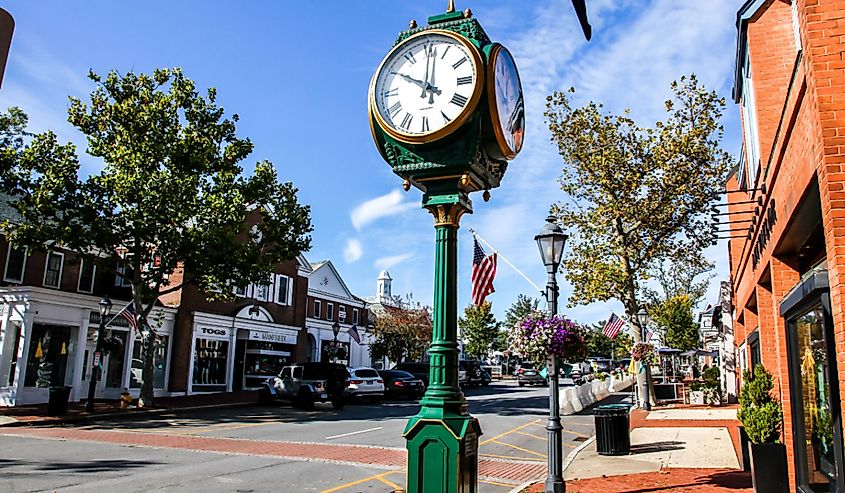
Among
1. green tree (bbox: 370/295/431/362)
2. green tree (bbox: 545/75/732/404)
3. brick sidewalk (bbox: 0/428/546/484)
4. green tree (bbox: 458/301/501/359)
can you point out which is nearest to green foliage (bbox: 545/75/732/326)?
green tree (bbox: 545/75/732/404)

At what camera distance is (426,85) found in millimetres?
4883

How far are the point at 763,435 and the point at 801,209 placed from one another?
3.21 m

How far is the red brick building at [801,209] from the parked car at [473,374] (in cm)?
2807

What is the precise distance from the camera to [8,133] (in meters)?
30.1

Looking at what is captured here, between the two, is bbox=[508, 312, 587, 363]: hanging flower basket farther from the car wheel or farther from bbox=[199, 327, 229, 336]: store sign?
bbox=[199, 327, 229, 336]: store sign

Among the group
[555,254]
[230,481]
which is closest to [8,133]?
[230,481]

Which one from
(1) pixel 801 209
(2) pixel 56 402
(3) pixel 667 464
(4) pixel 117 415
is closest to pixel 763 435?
(1) pixel 801 209

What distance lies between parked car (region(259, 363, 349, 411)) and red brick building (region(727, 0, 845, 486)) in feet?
55.8

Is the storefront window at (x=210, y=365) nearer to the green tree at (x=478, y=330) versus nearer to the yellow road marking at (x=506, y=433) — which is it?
the yellow road marking at (x=506, y=433)

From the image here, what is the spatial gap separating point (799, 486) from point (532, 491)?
3555 mm

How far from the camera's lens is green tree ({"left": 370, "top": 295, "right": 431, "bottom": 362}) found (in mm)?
50875

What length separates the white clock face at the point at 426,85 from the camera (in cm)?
471

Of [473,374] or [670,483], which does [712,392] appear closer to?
[473,374]

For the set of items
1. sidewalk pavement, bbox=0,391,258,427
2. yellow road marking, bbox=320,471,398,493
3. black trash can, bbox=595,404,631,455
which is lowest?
yellow road marking, bbox=320,471,398,493
